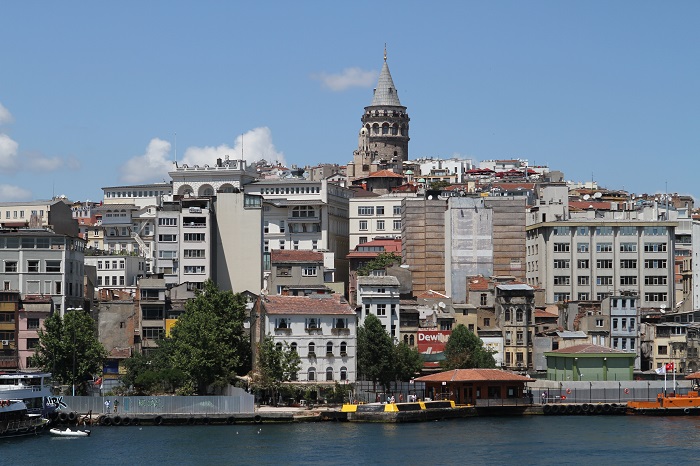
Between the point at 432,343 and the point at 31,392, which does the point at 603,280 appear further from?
the point at 31,392

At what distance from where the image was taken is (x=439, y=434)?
271 feet

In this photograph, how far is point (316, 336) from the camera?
317 feet

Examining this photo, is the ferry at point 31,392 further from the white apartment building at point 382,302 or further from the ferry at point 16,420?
the white apartment building at point 382,302

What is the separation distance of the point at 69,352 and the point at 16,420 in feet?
35.6

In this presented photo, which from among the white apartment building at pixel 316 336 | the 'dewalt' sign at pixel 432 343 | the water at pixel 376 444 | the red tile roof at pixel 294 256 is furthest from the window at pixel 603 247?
the water at pixel 376 444

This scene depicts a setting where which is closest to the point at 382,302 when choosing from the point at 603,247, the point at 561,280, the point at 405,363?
Result: the point at 405,363

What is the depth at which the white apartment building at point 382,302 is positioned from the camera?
108 metres

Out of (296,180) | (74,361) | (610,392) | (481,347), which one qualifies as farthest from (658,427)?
(296,180)

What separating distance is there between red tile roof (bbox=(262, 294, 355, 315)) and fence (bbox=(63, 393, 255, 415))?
8219 mm

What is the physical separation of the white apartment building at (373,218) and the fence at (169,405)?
2451 inches

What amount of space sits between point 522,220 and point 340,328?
3938cm

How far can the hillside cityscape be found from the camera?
103125 millimetres

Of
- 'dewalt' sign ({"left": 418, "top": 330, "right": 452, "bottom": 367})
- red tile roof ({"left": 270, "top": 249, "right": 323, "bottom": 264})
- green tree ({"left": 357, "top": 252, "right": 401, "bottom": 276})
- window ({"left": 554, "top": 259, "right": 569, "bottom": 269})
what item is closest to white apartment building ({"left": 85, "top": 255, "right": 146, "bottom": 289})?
red tile roof ({"left": 270, "top": 249, "right": 323, "bottom": 264})

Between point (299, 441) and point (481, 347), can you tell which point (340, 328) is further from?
point (299, 441)
